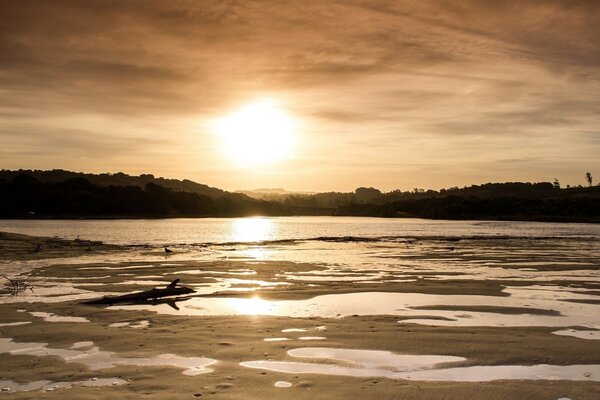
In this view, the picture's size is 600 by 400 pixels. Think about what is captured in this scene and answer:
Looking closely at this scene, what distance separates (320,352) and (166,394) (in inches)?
152

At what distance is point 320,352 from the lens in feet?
37.4

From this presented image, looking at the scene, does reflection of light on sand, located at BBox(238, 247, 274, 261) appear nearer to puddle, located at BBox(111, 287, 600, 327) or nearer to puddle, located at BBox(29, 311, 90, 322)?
puddle, located at BBox(111, 287, 600, 327)

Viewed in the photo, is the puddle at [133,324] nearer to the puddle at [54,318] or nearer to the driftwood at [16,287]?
the puddle at [54,318]

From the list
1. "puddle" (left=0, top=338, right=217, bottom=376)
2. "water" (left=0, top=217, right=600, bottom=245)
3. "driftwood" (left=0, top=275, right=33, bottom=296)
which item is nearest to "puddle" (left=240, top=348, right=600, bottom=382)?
"puddle" (left=0, top=338, right=217, bottom=376)

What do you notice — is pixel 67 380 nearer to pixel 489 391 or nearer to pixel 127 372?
pixel 127 372

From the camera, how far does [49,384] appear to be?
9117 mm

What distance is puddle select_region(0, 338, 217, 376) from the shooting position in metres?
10.3

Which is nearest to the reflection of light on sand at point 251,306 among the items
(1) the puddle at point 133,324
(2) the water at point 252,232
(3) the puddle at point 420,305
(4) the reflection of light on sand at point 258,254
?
(3) the puddle at point 420,305

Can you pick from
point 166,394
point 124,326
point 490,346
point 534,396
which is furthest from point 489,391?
point 124,326

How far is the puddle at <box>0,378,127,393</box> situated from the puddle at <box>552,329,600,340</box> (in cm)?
1046

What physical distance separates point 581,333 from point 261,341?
8002mm

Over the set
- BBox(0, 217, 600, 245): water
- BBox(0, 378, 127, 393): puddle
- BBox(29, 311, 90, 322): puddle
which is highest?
BBox(0, 378, 127, 393): puddle

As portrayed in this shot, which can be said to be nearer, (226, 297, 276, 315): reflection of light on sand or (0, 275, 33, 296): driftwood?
(226, 297, 276, 315): reflection of light on sand

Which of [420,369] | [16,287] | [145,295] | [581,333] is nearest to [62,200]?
[16,287]
